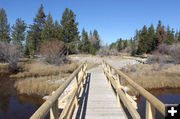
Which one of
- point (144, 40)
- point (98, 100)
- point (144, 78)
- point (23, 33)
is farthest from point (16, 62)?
point (144, 40)

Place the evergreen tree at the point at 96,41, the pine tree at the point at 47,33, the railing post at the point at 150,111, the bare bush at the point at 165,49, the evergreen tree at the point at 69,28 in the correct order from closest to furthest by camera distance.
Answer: the railing post at the point at 150,111
the bare bush at the point at 165,49
the pine tree at the point at 47,33
the evergreen tree at the point at 69,28
the evergreen tree at the point at 96,41

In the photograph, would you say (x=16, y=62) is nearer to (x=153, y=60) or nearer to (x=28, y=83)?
(x=28, y=83)

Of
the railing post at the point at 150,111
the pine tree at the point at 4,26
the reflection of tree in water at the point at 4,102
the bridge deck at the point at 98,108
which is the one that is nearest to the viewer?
the railing post at the point at 150,111

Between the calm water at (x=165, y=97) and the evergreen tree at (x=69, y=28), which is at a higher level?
the evergreen tree at (x=69, y=28)

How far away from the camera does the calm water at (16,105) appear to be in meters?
7.46

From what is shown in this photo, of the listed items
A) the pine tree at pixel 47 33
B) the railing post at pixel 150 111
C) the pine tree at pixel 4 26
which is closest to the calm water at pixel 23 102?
the railing post at pixel 150 111

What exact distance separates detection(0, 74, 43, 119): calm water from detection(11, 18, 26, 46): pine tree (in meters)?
33.4

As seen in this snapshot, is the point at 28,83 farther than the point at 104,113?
Yes

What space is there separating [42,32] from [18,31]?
11.4 meters

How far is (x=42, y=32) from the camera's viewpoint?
3384 centimetres

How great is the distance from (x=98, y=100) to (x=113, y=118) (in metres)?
1.27

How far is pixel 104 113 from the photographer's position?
3.39m

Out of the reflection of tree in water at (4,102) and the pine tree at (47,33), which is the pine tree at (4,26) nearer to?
the pine tree at (47,33)

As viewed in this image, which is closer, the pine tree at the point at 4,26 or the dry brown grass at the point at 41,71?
the dry brown grass at the point at 41,71
